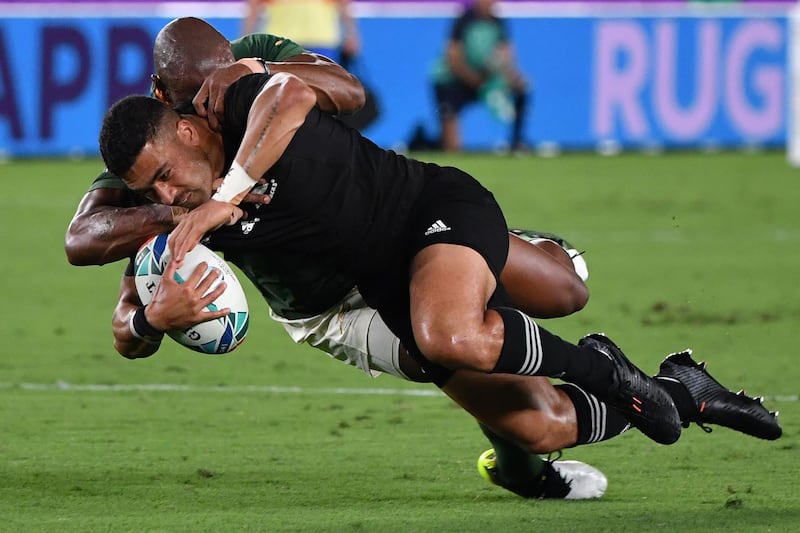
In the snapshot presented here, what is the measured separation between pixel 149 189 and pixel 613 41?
15.1 metres

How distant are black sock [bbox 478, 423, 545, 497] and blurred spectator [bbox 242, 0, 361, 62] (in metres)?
12.7

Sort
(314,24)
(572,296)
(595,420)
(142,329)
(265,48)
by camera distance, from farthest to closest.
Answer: (314,24), (265,48), (572,296), (595,420), (142,329)

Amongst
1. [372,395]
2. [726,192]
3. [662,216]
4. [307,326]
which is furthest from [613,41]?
[307,326]

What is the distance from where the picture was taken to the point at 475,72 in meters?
19.9

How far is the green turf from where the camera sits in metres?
5.50

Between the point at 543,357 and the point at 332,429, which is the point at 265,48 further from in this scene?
the point at 543,357

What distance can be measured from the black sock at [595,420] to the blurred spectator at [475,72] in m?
14.4

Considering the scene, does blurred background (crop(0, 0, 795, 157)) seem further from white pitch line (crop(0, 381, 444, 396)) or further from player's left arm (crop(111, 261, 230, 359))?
player's left arm (crop(111, 261, 230, 359))

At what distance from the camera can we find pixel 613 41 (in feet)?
65.4

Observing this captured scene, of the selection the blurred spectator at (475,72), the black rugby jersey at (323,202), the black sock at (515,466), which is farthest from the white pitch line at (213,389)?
the blurred spectator at (475,72)

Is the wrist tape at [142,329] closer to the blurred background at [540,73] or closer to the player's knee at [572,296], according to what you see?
the player's knee at [572,296]

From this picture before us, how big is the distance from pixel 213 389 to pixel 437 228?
9.27 feet

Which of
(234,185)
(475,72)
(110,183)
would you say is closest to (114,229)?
(110,183)

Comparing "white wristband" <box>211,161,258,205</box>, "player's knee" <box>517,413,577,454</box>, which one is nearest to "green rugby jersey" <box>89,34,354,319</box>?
"white wristband" <box>211,161,258,205</box>
